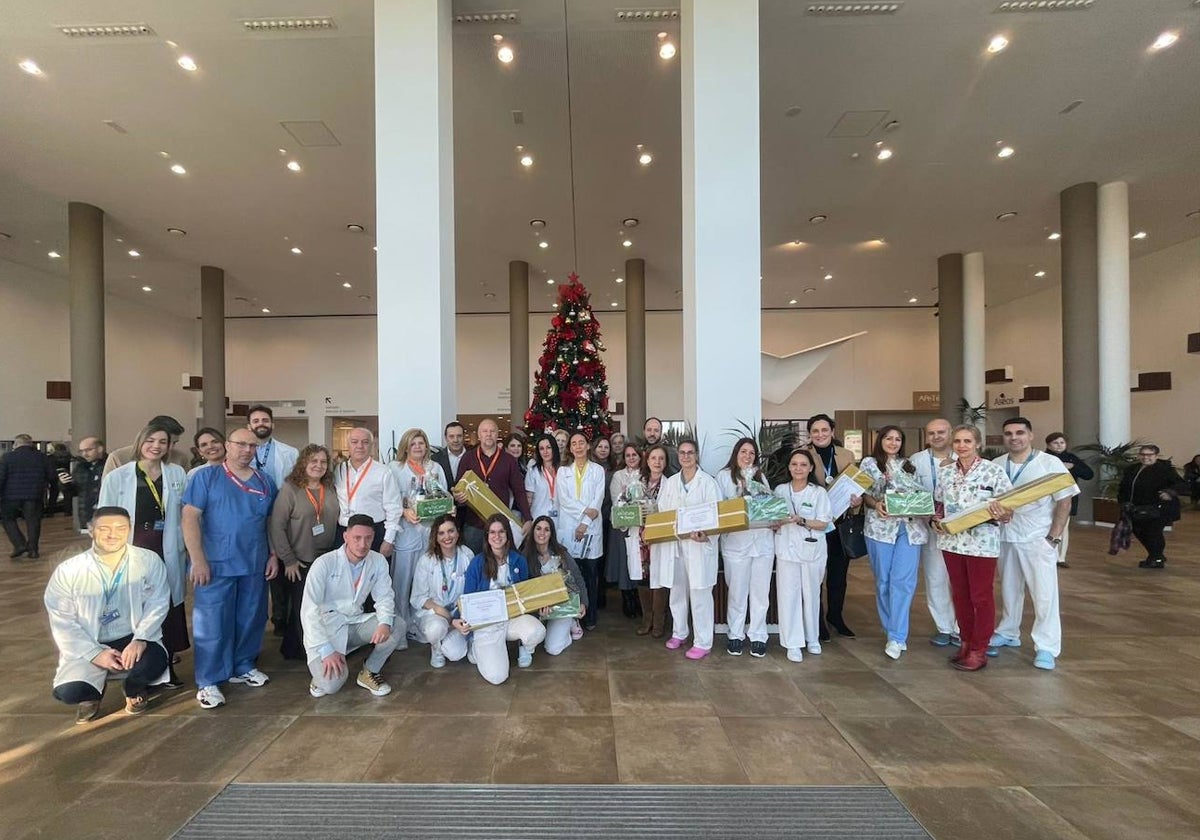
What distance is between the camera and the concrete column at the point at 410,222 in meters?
5.01

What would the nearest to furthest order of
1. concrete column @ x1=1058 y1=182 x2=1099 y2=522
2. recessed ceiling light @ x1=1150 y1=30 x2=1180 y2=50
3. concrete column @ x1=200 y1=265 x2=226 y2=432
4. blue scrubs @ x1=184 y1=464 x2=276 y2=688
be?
blue scrubs @ x1=184 y1=464 x2=276 y2=688 → recessed ceiling light @ x1=1150 y1=30 x2=1180 y2=50 → concrete column @ x1=1058 y1=182 x2=1099 y2=522 → concrete column @ x1=200 y1=265 x2=226 y2=432

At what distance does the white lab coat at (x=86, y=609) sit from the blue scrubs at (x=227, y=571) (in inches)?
10.9

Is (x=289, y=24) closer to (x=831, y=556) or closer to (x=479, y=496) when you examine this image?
(x=479, y=496)

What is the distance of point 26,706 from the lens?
10.9 feet

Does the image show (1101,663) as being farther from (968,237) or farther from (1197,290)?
(1197,290)

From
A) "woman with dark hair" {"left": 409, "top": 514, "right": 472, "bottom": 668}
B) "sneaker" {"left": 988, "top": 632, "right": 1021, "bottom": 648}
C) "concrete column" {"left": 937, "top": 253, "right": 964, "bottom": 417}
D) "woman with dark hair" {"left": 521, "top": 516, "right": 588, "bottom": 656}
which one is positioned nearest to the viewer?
"woman with dark hair" {"left": 409, "top": 514, "right": 472, "bottom": 668}

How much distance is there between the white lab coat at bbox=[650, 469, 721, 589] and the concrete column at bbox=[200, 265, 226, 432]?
55.2 feet

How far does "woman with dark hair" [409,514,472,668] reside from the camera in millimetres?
3855

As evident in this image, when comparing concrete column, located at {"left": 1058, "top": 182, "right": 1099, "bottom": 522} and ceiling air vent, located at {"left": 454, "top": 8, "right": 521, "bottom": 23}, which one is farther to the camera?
concrete column, located at {"left": 1058, "top": 182, "right": 1099, "bottom": 522}

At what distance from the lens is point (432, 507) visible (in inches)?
158

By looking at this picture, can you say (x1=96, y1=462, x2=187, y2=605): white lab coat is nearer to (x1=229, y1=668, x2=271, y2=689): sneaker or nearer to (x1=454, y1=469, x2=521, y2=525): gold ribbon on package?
(x1=229, y1=668, x2=271, y2=689): sneaker

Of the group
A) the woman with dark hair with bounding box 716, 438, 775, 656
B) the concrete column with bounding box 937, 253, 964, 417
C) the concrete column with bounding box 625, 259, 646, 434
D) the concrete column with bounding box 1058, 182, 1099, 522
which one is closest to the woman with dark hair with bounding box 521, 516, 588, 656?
the woman with dark hair with bounding box 716, 438, 775, 656

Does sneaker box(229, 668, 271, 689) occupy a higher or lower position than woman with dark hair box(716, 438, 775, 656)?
lower

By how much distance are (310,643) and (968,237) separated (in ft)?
54.0
